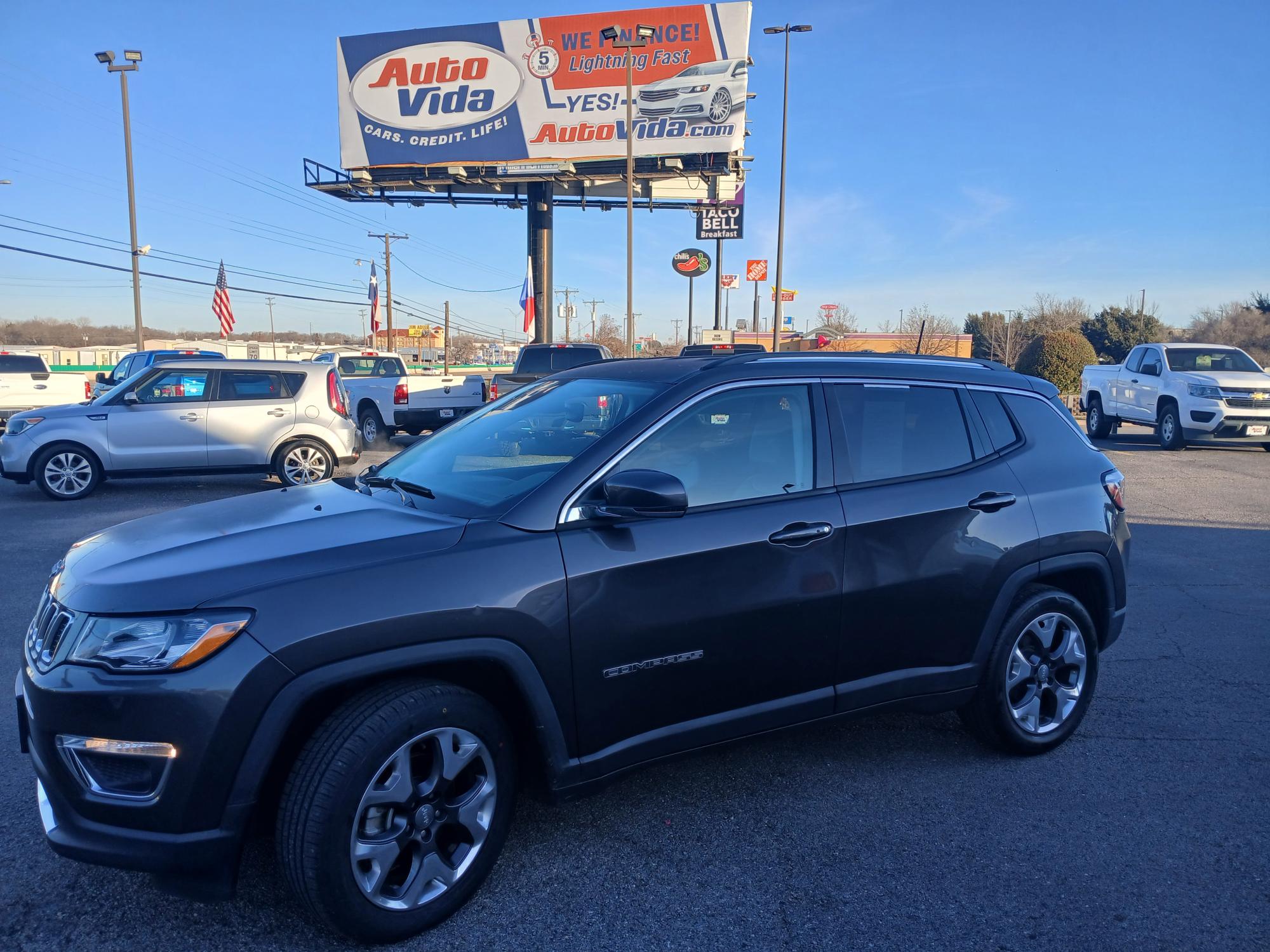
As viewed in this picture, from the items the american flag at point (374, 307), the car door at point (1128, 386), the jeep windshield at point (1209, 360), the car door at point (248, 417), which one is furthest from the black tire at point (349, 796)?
the american flag at point (374, 307)

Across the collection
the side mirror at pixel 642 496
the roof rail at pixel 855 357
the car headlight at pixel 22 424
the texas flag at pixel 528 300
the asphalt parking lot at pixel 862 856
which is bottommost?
the asphalt parking lot at pixel 862 856

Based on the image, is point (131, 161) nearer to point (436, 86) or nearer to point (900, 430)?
point (436, 86)

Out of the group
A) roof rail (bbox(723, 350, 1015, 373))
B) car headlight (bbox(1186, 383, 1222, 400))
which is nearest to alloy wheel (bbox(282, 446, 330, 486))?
roof rail (bbox(723, 350, 1015, 373))

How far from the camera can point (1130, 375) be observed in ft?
59.0

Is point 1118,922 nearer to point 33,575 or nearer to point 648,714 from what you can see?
point 648,714

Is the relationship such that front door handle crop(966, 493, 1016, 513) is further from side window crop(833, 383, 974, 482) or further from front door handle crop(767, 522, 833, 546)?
front door handle crop(767, 522, 833, 546)

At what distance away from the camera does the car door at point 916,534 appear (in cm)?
353

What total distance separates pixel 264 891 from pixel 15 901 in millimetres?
779

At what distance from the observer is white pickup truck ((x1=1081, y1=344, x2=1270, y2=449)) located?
624 inches

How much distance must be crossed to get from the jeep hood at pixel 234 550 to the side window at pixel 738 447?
86 centimetres

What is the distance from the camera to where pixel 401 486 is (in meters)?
3.60

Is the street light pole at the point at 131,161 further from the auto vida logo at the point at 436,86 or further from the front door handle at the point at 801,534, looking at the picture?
the front door handle at the point at 801,534

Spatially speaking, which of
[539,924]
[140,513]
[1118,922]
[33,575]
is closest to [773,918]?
[539,924]

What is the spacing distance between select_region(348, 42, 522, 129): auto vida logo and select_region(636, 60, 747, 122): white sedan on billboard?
494cm
